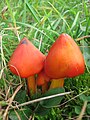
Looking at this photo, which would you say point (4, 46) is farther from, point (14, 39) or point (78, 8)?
point (78, 8)

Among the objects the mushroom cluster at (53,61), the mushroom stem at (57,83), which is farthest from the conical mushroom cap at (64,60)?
the mushroom stem at (57,83)

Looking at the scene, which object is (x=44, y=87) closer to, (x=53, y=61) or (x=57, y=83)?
(x=57, y=83)

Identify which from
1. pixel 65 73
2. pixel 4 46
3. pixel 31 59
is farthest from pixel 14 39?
pixel 65 73

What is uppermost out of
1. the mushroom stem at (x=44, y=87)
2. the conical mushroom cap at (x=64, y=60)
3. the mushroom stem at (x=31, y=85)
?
the conical mushroom cap at (x=64, y=60)

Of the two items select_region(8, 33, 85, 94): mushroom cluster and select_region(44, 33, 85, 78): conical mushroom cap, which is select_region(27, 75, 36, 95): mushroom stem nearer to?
select_region(8, 33, 85, 94): mushroom cluster

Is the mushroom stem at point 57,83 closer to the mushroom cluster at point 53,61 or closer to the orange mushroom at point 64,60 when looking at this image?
the mushroom cluster at point 53,61

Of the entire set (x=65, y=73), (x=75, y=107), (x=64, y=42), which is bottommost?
(x=75, y=107)

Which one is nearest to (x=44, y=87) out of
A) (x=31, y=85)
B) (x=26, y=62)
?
(x=31, y=85)
